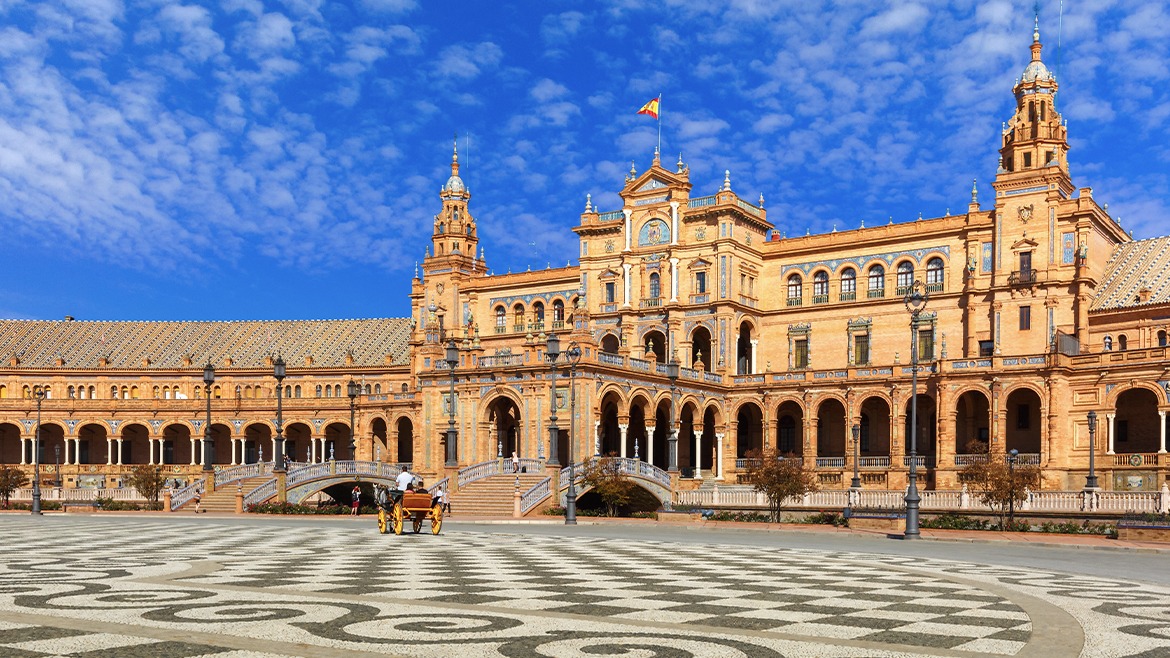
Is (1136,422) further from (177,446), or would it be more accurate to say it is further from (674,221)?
(177,446)

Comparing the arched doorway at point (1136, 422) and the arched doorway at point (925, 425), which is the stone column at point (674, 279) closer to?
the arched doorway at point (925, 425)

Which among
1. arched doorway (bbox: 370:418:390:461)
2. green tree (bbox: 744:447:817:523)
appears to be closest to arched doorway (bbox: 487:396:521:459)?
green tree (bbox: 744:447:817:523)

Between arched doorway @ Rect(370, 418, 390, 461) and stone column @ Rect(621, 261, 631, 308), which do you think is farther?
arched doorway @ Rect(370, 418, 390, 461)

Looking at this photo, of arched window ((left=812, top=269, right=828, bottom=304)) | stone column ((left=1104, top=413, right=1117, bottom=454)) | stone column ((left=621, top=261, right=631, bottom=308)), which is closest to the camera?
stone column ((left=1104, top=413, right=1117, bottom=454))

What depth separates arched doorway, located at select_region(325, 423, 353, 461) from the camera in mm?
95125

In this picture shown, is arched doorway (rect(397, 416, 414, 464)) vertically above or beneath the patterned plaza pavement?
beneath

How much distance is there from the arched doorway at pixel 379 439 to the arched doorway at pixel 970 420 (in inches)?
1678

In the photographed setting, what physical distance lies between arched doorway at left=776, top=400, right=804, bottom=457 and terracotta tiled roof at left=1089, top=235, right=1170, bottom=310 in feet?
57.8

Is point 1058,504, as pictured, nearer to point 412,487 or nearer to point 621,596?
point 412,487

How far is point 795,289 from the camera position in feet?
233

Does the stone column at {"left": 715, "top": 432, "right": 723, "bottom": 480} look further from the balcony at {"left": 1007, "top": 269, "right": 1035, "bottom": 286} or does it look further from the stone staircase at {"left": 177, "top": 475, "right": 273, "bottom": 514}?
the stone staircase at {"left": 177, "top": 475, "right": 273, "bottom": 514}

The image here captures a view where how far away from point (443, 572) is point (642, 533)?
16752 mm

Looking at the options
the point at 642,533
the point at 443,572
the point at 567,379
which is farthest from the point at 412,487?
the point at 567,379

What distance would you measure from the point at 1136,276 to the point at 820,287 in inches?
696
